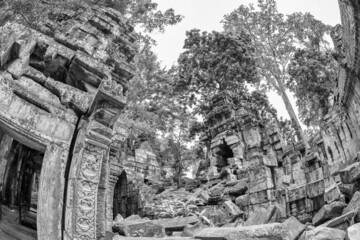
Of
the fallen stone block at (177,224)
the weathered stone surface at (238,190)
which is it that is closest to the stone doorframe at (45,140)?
the fallen stone block at (177,224)

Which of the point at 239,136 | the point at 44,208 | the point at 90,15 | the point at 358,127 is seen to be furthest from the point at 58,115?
the point at 239,136

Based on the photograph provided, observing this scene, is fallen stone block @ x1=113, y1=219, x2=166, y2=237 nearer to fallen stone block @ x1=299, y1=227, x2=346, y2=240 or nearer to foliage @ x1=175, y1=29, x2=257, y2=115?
fallen stone block @ x1=299, y1=227, x2=346, y2=240

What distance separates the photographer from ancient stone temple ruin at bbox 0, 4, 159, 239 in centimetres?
326

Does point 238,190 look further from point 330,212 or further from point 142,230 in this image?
point 142,230

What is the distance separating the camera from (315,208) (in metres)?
6.12

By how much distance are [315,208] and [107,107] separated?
16.9 ft

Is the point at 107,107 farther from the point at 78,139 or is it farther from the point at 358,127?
the point at 358,127

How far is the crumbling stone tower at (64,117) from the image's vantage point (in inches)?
128

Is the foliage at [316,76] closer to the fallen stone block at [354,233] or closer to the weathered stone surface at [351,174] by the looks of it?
the weathered stone surface at [351,174]

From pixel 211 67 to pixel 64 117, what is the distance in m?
20.6

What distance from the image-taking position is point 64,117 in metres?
3.65

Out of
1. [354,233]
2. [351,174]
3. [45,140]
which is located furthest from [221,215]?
[45,140]

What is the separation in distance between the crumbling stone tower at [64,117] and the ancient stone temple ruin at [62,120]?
11mm

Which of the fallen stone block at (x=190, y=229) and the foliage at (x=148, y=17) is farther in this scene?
the foliage at (x=148, y=17)
